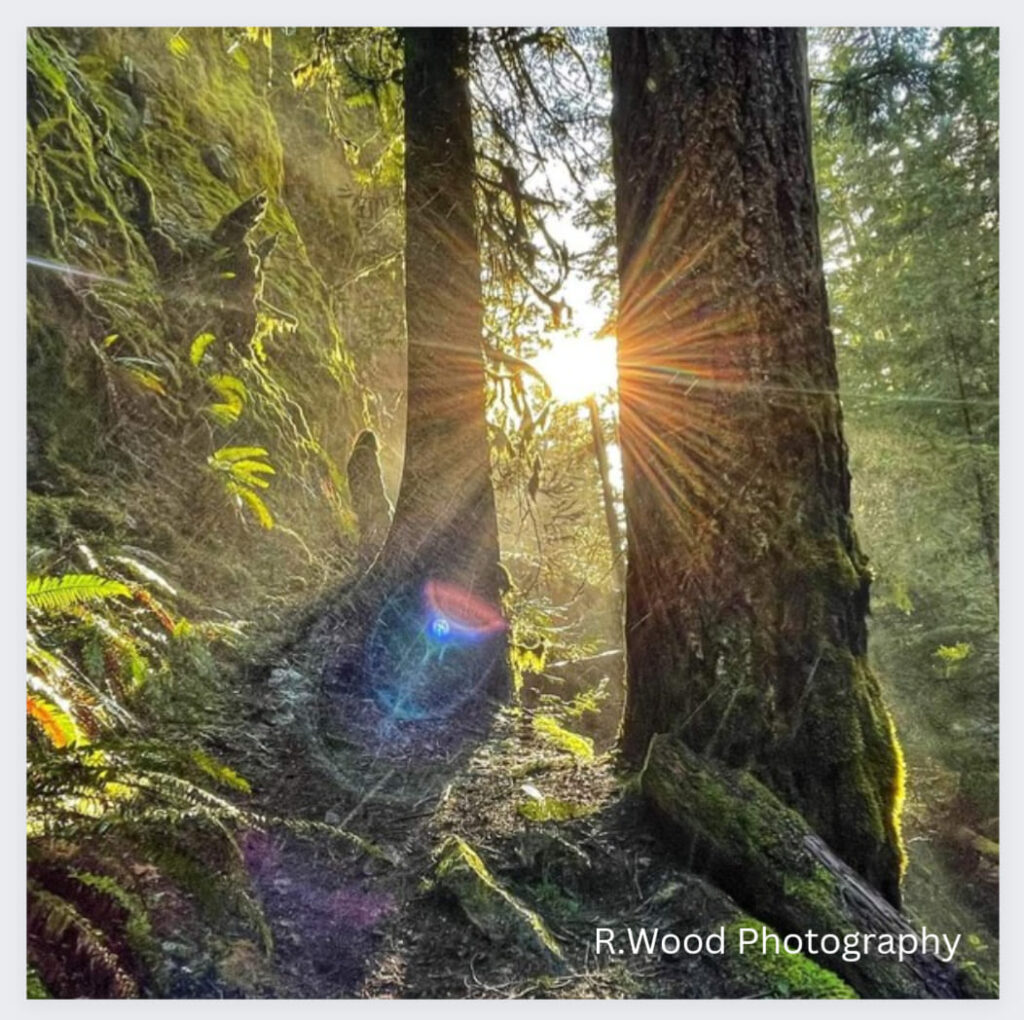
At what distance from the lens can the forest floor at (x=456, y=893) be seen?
217cm

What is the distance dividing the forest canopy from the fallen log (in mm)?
15

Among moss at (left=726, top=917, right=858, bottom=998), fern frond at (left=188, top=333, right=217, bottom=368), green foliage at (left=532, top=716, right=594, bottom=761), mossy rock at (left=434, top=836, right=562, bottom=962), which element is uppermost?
fern frond at (left=188, top=333, right=217, bottom=368)

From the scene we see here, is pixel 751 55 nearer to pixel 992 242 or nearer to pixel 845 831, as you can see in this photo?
pixel 992 242

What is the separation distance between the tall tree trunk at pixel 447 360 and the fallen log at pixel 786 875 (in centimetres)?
202

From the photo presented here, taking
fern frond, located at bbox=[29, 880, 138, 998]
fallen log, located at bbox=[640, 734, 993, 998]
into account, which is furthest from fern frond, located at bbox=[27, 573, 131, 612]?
fallen log, located at bbox=[640, 734, 993, 998]

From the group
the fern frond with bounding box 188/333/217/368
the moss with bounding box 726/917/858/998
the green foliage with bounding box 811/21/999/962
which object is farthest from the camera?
the fern frond with bounding box 188/333/217/368

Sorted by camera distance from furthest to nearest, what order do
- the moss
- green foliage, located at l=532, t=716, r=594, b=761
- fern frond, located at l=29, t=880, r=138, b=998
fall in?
green foliage, located at l=532, t=716, r=594, b=761 → the moss → fern frond, located at l=29, t=880, r=138, b=998

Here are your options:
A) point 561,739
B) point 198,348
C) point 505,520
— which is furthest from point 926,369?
point 198,348

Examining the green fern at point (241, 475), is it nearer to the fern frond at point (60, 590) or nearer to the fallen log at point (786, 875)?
the fern frond at point (60, 590)

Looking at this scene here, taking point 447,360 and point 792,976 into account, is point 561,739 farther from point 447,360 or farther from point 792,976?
point 447,360

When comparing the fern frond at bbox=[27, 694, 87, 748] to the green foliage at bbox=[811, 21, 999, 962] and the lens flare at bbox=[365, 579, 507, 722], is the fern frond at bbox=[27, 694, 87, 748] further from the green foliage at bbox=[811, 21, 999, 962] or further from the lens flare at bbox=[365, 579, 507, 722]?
the green foliage at bbox=[811, 21, 999, 962]

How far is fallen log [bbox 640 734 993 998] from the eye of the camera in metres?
2.16

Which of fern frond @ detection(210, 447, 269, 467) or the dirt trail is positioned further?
fern frond @ detection(210, 447, 269, 467)
